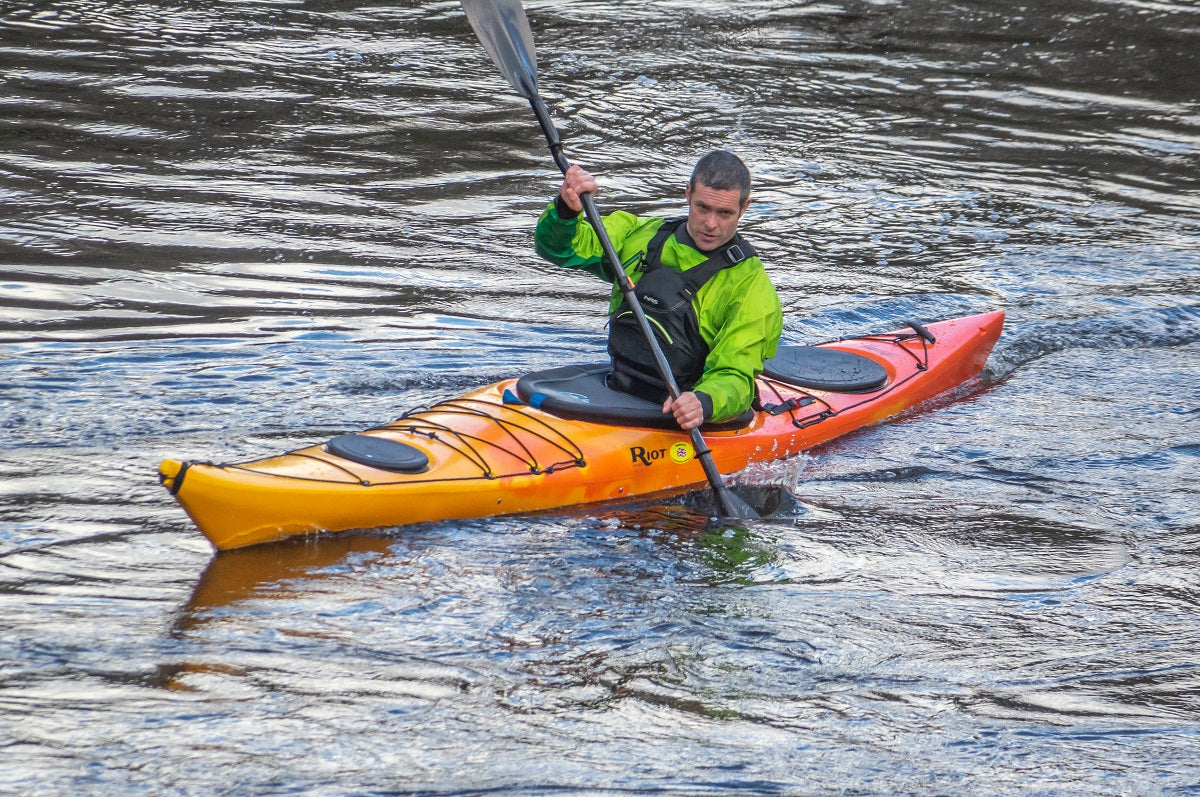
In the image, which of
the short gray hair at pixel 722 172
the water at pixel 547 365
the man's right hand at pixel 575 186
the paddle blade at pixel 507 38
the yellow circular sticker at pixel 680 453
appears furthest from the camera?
the paddle blade at pixel 507 38

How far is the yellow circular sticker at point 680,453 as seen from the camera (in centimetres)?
534

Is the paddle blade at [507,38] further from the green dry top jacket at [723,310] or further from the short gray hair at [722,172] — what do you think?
the short gray hair at [722,172]

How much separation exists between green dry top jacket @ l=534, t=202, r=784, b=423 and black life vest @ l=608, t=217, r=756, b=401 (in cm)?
4

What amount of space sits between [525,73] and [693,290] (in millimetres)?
1348

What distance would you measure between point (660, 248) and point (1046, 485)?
6.39 ft

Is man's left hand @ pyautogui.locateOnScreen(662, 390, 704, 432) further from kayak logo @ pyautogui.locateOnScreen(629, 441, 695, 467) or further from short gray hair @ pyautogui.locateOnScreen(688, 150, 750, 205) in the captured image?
short gray hair @ pyautogui.locateOnScreen(688, 150, 750, 205)

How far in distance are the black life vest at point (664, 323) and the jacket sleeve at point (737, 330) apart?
2.2 inches

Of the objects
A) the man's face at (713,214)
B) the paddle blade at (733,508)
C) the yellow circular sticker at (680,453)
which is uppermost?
the man's face at (713,214)

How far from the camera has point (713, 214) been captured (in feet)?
16.3

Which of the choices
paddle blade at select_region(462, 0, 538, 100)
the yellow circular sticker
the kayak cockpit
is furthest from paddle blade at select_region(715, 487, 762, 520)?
paddle blade at select_region(462, 0, 538, 100)

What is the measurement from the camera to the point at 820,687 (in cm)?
385

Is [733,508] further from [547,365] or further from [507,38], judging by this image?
[507,38]

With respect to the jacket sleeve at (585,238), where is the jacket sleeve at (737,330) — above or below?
below

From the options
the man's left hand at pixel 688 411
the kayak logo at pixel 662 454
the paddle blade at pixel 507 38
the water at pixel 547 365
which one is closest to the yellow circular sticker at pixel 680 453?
the kayak logo at pixel 662 454
